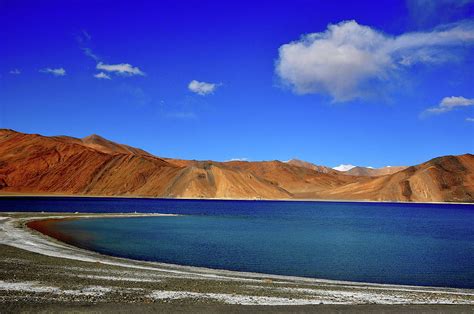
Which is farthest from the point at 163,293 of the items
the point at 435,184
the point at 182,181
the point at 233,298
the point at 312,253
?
the point at 435,184

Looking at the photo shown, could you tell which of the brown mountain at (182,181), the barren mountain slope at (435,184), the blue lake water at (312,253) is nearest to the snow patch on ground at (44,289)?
the blue lake water at (312,253)

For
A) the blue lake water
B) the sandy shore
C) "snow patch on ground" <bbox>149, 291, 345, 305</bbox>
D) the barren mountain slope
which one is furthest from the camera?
the barren mountain slope

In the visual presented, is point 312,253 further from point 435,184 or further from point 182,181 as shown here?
point 435,184

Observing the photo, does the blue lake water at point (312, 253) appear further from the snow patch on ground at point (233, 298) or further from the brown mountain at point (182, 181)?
the brown mountain at point (182, 181)

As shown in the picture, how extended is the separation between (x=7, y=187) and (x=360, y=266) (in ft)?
611

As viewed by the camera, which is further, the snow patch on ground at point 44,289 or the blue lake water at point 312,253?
the blue lake water at point 312,253

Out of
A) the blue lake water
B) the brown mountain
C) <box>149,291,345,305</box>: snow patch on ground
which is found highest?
the brown mountain

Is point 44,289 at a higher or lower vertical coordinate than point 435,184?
lower

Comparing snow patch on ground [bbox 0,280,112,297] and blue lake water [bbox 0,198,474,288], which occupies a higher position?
snow patch on ground [bbox 0,280,112,297]

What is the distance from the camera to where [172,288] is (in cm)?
1739

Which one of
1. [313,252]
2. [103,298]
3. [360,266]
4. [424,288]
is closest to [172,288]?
[103,298]

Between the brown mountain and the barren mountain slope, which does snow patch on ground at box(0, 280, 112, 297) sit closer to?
the brown mountain

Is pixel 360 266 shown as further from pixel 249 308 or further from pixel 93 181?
pixel 93 181

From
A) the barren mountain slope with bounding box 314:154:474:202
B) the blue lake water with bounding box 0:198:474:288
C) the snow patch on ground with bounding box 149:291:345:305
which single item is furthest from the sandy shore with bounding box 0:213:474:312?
the barren mountain slope with bounding box 314:154:474:202
